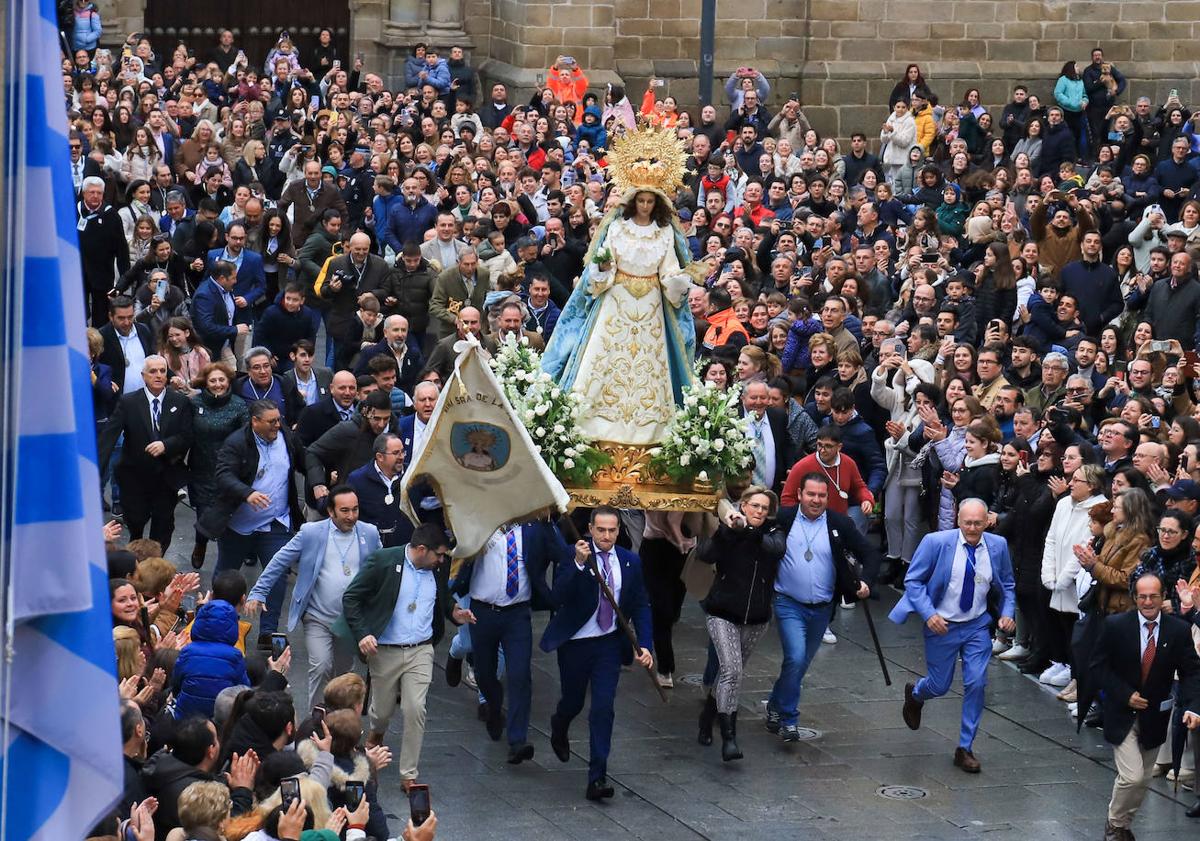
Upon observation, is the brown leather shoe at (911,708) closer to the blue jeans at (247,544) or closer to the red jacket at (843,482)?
the red jacket at (843,482)

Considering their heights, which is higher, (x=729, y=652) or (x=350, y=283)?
(x=350, y=283)

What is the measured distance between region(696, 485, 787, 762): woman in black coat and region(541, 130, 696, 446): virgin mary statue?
5.71ft

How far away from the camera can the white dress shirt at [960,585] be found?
1187cm

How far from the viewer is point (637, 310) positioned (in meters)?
13.7

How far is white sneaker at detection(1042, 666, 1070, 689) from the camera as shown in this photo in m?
13.2

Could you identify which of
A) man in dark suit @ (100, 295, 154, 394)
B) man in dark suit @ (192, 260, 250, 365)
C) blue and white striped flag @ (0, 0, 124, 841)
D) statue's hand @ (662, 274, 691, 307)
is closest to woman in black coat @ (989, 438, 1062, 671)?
statue's hand @ (662, 274, 691, 307)

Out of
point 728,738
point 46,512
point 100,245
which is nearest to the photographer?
point 46,512

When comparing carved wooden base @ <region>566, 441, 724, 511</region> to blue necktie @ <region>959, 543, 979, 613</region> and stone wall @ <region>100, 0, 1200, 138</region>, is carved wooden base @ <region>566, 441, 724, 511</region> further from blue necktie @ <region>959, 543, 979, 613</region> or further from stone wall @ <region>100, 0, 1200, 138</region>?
stone wall @ <region>100, 0, 1200, 138</region>

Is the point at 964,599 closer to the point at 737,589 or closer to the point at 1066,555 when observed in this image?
the point at 737,589

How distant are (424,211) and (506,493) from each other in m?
9.09

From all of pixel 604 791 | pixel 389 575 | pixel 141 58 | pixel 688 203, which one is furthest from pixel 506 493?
pixel 141 58

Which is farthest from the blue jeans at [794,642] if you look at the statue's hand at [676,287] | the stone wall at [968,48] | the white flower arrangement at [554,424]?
the stone wall at [968,48]

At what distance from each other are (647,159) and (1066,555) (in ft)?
10.8

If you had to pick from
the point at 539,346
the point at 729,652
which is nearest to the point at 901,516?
the point at 539,346
